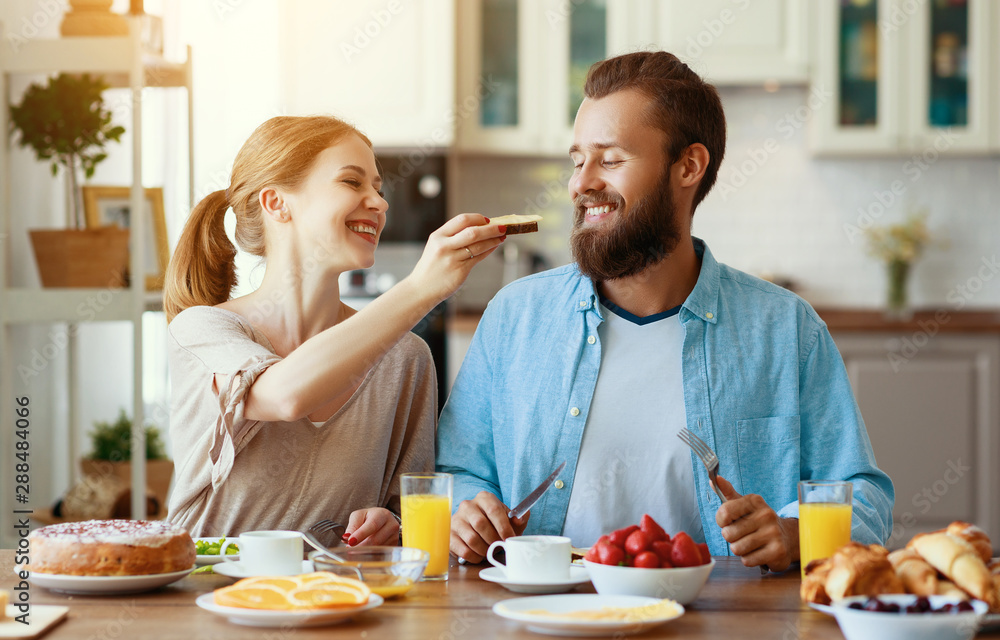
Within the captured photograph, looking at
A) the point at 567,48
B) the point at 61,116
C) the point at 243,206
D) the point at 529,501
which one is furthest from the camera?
the point at 567,48

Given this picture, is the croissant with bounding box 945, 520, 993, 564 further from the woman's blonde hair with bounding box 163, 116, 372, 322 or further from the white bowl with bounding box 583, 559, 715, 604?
the woman's blonde hair with bounding box 163, 116, 372, 322

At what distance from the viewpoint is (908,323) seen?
3.89 m

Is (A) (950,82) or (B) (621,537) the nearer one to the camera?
(B) (621,537)

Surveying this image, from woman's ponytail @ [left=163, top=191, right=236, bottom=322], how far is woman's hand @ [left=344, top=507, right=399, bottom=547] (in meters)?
0.58

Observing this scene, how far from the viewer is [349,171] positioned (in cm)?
179

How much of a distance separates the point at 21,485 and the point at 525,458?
72.6 inches

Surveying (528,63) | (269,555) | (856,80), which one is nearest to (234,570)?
(269,555)

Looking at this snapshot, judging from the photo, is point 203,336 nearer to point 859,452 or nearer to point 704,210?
point 859,452

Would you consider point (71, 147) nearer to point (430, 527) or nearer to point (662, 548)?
point (430, 527)

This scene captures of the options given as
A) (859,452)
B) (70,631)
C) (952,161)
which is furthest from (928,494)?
(70,631)

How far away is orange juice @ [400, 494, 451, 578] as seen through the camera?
1.35m

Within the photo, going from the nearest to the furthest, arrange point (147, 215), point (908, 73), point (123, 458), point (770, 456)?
1. point (770, 456)
2. point (123, 458)
3. point (147, 215)
4. point (908, 73)

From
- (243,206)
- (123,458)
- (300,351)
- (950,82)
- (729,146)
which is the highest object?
(950,82)

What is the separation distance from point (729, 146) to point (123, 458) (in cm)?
299
